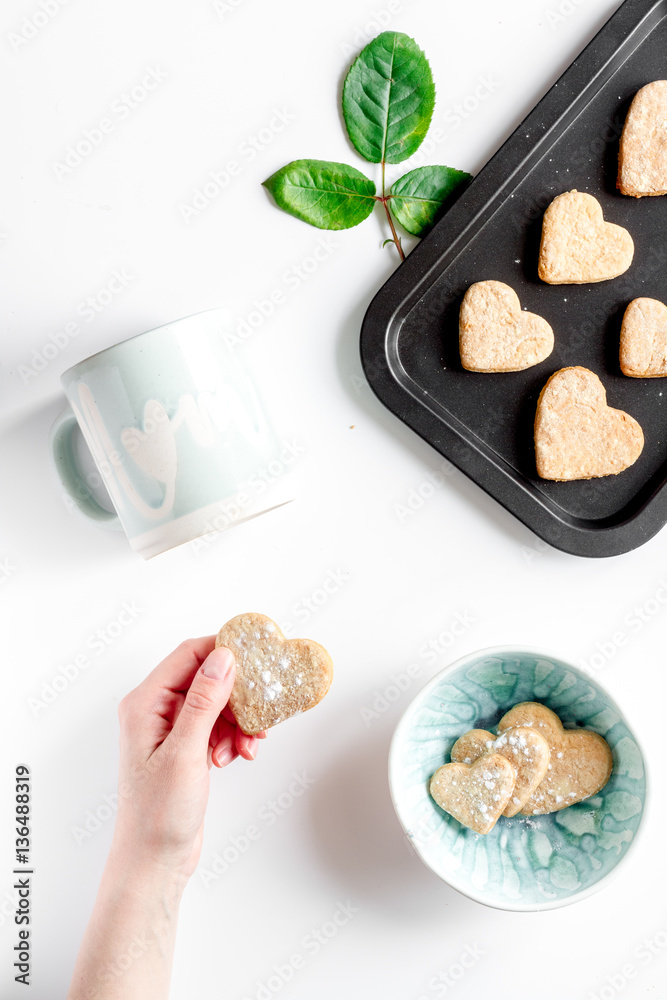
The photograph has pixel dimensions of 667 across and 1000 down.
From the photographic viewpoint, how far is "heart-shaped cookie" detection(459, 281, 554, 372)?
0.80 m

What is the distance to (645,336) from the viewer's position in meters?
0.80

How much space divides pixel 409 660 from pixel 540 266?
0.48m

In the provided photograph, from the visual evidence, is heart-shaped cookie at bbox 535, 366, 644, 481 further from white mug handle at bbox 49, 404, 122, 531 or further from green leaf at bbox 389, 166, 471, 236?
white mug handle at bbox 49, 404, 122, 531

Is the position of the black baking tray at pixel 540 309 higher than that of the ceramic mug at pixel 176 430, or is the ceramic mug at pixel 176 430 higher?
the black baking tray at pixel 540 309

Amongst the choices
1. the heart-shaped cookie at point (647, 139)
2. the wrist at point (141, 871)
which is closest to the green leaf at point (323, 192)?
the heart-shaped cookie at point (647, 139)

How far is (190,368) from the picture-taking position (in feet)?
2.24

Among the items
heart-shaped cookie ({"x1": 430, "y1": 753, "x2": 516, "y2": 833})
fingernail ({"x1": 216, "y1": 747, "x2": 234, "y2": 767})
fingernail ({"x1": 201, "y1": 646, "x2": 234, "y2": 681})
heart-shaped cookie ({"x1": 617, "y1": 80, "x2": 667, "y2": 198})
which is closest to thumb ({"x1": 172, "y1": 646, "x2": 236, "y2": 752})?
fingernail ({"x1": 201, "y1": 646, "x2": 234, "y2": 681})

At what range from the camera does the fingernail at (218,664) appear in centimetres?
70

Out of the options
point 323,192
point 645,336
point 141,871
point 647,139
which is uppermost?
point 647,139

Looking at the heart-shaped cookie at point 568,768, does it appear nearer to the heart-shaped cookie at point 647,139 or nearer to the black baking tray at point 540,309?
the black baking tray at point 540,309

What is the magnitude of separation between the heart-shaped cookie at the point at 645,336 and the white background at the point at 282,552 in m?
0.23

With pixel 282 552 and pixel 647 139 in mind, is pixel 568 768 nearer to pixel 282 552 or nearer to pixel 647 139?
pixel 282 552

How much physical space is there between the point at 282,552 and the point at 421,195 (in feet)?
1.46

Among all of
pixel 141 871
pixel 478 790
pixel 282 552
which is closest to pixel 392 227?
pixel 282 552
